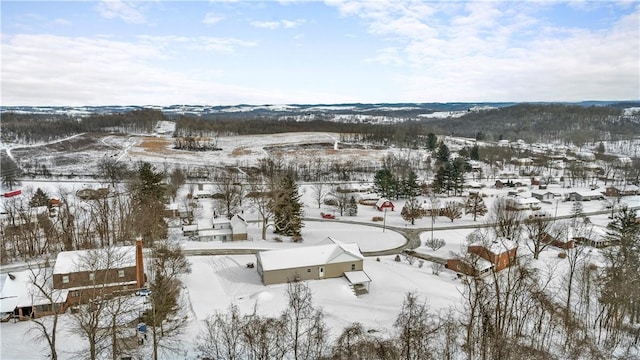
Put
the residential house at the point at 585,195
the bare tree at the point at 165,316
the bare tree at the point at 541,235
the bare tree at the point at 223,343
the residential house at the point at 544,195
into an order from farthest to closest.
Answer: the residential house at the point at 544,195, the residential house at the point at 585,195, the bare tree at the point at 541,235, the bare tree at the point at 165,316, the bare tree at the point at 223,343

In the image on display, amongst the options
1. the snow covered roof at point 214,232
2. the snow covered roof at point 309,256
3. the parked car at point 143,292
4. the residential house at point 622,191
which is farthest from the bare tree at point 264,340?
the residential house at point 622,191

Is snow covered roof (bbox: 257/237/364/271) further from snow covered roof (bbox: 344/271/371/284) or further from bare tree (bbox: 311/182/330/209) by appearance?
bare tree (bbox: 311/182/330/209)

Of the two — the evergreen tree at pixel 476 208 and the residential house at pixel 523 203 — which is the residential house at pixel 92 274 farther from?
the residential house at pixel 523 203

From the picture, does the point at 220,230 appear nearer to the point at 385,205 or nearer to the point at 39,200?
the point at 385,205

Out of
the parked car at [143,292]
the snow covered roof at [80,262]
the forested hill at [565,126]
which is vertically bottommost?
the parked car at [143,292]

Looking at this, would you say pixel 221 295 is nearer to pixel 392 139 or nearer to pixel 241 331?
pixel 241 331
